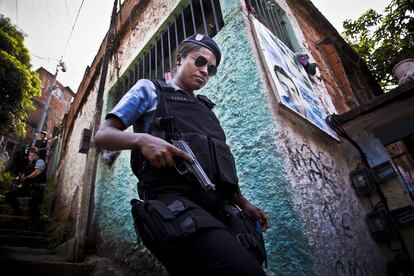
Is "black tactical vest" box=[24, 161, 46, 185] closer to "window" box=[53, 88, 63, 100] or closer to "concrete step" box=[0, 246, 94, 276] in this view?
"concrete step" box=[0, 246, 94, 276]

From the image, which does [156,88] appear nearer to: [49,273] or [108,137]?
[108,137]

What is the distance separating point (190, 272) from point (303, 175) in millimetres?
1263

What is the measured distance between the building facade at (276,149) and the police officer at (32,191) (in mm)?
1759

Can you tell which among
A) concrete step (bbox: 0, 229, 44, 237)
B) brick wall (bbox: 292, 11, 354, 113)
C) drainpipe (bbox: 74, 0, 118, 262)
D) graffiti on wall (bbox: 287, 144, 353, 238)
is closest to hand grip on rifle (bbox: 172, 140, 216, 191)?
graffiti on wall (bbox: 287, 144, 353, 238)

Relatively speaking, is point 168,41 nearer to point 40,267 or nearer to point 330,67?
point 330,67

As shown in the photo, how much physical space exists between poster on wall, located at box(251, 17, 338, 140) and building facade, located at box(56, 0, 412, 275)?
2 cm

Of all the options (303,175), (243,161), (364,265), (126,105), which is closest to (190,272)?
(126,105)

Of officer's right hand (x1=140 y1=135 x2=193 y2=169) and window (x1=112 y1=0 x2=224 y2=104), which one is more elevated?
window (x1=112 y1=0 x2=224 y2=104)

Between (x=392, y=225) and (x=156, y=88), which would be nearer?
(x=156, y=88)

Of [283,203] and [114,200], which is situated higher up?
[114,200]

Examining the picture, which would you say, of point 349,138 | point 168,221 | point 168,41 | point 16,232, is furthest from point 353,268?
point 16,232

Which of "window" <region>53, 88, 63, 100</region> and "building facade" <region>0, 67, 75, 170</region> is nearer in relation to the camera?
"building facade" <region>0, 67, 75, 170</region>

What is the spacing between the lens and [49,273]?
240 centimetres

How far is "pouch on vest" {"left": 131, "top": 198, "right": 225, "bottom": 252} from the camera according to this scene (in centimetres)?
89
